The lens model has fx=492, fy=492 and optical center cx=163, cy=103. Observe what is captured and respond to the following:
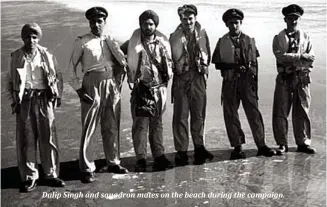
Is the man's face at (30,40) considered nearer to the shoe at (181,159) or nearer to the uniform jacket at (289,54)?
the shoe at (181,159)

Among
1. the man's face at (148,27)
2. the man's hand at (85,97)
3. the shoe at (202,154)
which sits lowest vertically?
the shoe at (202,154)

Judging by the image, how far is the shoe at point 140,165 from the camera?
237 inches

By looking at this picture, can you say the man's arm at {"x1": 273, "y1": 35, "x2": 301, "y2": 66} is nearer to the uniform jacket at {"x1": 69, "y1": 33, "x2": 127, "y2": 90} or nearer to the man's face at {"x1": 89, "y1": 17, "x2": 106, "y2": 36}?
the uniform jacket at {"x1": 69, "y1": 33, "x2": 127, "y2": 90}

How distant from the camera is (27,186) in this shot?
215 inches

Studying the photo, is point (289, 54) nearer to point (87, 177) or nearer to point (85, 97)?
point (85, 97)

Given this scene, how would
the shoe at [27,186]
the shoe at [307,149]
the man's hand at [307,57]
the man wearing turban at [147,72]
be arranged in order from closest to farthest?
1. the shoe at [27,186]
2. the man wearing turban at [147,72]
3. the man's hand at [307,57]
4. the shoe at [307,149]

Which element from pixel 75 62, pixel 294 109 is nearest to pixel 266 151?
pixel 294 109

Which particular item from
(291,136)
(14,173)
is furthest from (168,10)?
(14,173)

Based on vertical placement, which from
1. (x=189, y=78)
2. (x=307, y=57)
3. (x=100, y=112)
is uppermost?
(x=307, y=57)

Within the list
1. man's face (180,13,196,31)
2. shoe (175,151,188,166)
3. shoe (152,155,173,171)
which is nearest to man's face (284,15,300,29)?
man's face (180,13,196,31)

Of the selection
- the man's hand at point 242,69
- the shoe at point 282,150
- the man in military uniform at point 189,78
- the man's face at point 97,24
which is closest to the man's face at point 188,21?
the man in military uniform at point 189,78

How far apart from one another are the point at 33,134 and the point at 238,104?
8.63 ft

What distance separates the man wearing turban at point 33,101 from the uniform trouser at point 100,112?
0.32 metres

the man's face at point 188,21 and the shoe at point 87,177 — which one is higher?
the man's face at point 188,21
